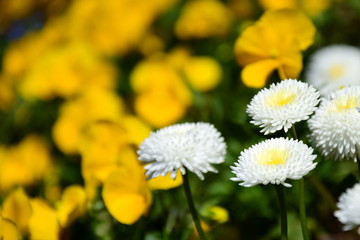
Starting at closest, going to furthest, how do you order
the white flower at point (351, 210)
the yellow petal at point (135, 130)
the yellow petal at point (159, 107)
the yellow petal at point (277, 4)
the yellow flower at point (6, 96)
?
the white flower at point (351, 210) → the yellow petal at point (135, 130) → the yellow petal at point (159, 107) → the yellow petal at point (277, 4) → the yellow flower at point (6, 96)

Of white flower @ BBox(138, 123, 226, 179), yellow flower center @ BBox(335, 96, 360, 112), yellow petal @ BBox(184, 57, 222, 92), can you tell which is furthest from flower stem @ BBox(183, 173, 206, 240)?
yellow petal @ BBox(184, 57, 222, 92)

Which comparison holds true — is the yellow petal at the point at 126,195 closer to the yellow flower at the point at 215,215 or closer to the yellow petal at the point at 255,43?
the yellow flower at the point at 215,215

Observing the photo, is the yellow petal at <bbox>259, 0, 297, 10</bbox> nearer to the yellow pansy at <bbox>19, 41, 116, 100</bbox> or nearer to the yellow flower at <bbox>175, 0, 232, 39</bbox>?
the yellow flower at <bbox>175, 0, 232, 39</bbox>

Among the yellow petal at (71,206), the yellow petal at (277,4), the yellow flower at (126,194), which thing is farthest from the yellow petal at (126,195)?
the yellow petal at (277,4)

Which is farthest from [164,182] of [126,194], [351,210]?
[351,210]

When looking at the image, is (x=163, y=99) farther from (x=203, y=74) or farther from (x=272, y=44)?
(x=272, y=44)

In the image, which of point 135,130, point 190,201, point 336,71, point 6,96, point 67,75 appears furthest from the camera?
point 6,96
